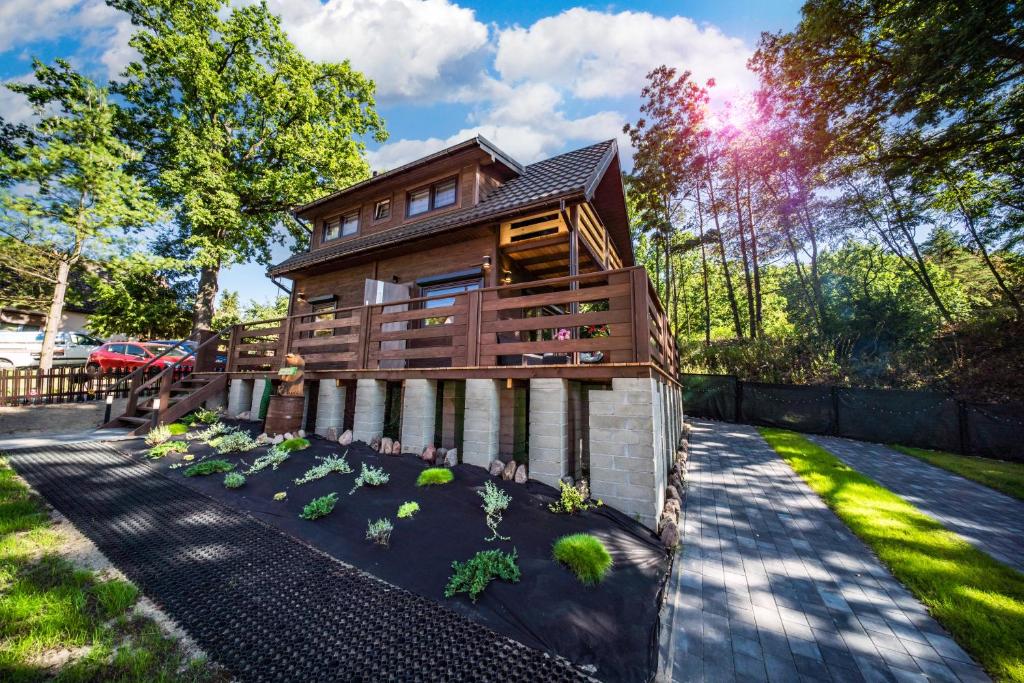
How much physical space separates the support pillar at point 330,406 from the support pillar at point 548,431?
404 cm

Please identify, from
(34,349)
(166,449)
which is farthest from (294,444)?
(34,349)

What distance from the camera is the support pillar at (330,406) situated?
671 centimetres

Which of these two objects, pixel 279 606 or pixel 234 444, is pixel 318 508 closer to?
pixel 279 606

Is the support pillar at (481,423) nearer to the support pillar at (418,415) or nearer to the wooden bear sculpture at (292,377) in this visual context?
the support pillar at (418,415)

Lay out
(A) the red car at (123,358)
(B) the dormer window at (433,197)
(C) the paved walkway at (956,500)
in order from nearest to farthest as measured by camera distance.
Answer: (C) the paved walkway at (956,500) → (B) the dormer window at (433,197) → (A) the red car at (123,358)

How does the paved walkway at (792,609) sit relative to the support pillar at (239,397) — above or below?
below

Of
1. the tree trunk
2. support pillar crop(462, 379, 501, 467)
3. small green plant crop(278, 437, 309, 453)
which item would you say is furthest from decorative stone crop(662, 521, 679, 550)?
the tree trunk

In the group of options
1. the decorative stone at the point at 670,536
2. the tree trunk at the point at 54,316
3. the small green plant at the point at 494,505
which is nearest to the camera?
the small green plant at the point at 494,505

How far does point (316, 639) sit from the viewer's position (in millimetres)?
2371

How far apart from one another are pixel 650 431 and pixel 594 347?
122 cm

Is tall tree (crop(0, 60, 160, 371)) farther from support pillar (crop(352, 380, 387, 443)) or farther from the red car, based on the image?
support pillar (crop(352, 380, 387, 443))

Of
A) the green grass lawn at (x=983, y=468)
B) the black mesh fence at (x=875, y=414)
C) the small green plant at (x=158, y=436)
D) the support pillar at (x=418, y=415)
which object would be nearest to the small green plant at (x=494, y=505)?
the support pillar at (x=418, y=415)

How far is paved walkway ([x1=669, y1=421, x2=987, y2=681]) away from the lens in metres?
2.45

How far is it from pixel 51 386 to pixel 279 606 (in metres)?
15.3
